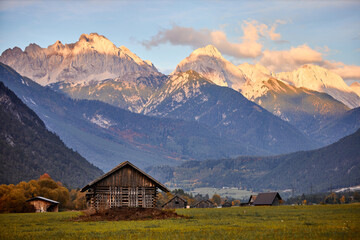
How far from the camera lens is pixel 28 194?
5192 inches

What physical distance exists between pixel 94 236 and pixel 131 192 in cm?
2713

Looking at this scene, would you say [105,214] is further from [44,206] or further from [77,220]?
[44,206]

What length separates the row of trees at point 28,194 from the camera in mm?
103750

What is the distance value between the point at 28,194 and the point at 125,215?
7975 centimetres

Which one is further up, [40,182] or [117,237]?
[40,182]

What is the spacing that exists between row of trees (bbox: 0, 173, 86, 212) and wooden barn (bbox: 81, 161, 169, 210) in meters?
42.7

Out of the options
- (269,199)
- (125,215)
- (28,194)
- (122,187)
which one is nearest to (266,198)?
(269,199)

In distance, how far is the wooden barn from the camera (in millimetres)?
65375

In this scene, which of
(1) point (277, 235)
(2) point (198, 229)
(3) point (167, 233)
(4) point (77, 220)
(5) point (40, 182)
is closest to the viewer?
(1) point (277, 235)

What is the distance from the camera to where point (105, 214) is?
59250mm

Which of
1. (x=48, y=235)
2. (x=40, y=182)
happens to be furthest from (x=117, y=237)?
(x=40, y=182)

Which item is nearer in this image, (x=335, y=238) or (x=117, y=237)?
(x=335, y=238)

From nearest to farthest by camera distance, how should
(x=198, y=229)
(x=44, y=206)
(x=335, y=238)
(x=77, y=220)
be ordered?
(x=335, y=238)
(x=198, y=229)
(x=77, y=220)
(x=44, y=206)

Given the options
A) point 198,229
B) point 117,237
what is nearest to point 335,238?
point 198,229
